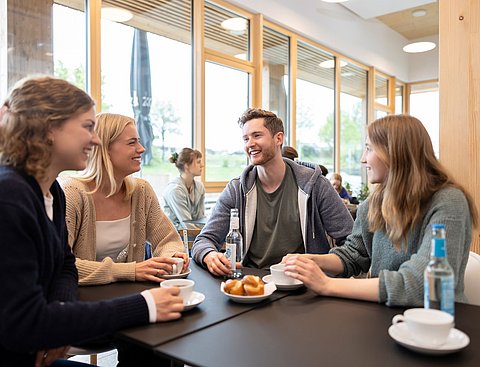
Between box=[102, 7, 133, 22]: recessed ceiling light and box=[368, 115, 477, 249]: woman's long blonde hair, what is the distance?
308 cm

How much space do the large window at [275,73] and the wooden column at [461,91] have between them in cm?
348

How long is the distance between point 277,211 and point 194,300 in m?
0.92

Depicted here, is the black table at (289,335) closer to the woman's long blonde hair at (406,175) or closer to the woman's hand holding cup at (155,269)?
the woman's hand holding cup at (155,269)

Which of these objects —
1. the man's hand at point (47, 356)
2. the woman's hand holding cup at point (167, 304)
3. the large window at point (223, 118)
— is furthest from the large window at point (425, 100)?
the man's hand at point (47, 356)

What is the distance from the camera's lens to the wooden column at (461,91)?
1.97m

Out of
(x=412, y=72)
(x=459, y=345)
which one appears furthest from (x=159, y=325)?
(x=412, y=72)

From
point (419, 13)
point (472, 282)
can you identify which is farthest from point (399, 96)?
point (472, 282)

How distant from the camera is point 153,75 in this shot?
13.7 feet

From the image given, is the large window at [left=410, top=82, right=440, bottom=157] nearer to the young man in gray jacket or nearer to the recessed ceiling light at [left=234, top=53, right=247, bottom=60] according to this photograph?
the recessed ceiling light at [left=234, top=53, right=247, bottom=60]

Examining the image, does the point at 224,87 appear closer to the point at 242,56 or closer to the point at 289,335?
the point at 242,56

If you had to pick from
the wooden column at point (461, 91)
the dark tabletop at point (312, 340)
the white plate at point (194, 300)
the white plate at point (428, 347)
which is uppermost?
the wooden column at point (461, 91)

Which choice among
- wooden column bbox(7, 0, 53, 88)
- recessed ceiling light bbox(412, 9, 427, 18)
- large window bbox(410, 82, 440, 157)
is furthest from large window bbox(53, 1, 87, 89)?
large window bbox(410, 82, 440, 157)

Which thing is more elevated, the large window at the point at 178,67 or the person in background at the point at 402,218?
the large window at the point at 178,67

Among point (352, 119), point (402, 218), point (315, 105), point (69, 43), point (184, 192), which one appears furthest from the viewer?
point (352, 119)
